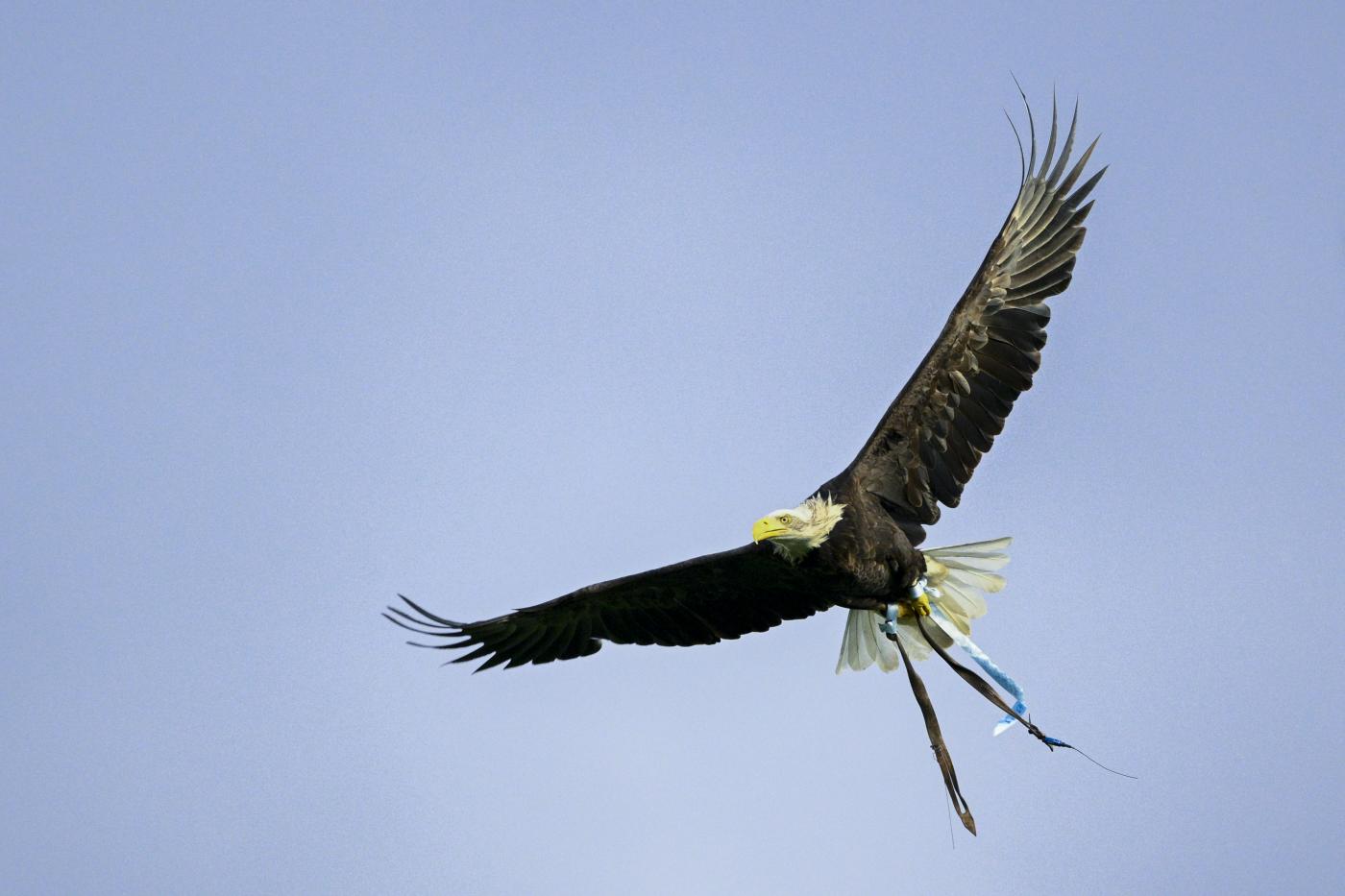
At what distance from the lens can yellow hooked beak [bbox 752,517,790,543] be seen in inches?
336

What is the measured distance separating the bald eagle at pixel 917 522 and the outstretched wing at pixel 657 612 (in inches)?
0.5

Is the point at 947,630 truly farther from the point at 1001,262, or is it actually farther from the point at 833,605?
the point at 1001,262

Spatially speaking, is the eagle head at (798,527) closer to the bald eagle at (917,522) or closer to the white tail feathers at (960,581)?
the bald eagle at (917,522)

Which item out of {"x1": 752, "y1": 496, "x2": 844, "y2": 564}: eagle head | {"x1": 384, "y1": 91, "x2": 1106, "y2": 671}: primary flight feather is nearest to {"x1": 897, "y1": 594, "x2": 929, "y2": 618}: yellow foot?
{"x1": 384, "y1": 91, "x2": 1106, "y2": 671}: primary flight feather

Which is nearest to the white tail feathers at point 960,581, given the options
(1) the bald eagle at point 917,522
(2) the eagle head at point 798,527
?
(1) the bald eagle at point 917,522

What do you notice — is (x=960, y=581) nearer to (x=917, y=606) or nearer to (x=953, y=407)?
(x=917, y=606)

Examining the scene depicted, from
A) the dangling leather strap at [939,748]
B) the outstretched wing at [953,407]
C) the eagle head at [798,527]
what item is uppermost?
the outstretched wing at [953,407]

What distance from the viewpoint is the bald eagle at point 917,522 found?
28.6 ft

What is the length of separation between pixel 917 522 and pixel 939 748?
4.32ft

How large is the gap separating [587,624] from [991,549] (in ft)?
8.04

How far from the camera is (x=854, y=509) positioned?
28.7ft

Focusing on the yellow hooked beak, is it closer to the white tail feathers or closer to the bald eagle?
the bald eagle

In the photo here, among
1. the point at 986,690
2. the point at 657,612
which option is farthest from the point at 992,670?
the point at 657,612

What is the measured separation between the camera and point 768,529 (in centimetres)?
853
